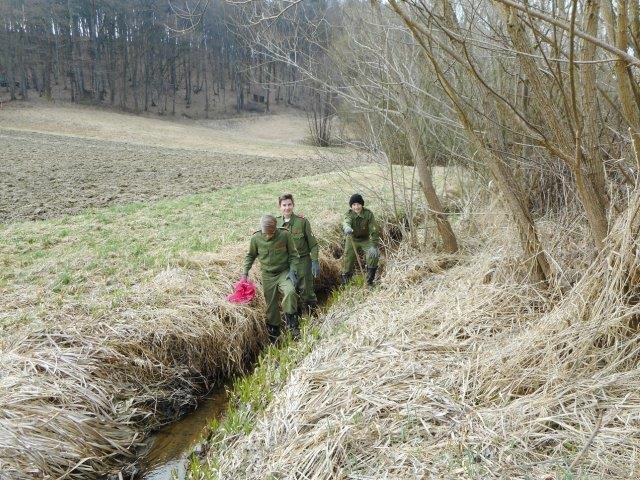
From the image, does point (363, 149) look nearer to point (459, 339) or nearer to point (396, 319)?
point (396, 319)

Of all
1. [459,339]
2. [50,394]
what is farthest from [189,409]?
[459,339]

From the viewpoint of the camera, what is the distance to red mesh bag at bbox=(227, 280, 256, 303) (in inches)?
251

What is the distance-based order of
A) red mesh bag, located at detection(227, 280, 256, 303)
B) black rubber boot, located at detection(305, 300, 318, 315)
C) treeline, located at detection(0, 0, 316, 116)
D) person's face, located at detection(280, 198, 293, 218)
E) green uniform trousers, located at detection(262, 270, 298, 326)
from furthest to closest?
treeline, located at detection(0, 0, 316, 116) < black rubber boot, located at detection(305, 300, 318, 315) < person's face, located at detection(280, 198, 293, 218) < red mesh bag, located at detection(227, 280, 256, 303) < green uniform trousers, located at detection(262, 270, 298, 326)

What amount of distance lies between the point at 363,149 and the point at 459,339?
15.4 ft

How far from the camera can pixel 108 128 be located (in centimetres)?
3666

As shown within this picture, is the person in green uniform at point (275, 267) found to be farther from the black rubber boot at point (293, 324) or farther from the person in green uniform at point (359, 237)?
the person in green uniform at point (359, 237)

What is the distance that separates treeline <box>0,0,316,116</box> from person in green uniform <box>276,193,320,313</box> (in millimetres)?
39153

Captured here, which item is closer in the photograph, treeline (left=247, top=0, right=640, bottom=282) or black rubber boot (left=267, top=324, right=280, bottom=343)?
treeline (left=247, top=0, right=640, bottom=282)

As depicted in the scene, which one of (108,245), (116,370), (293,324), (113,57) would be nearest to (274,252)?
(293,324)

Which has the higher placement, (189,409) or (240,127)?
(240,127)

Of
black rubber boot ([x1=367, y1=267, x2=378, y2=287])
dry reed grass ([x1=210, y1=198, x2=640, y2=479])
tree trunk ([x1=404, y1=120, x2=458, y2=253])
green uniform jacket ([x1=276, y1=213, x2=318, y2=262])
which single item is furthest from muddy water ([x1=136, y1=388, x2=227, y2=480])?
tree trunk ([x1=404, y1=120, x2=458, y2=253])

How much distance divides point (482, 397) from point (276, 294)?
3.41 meters

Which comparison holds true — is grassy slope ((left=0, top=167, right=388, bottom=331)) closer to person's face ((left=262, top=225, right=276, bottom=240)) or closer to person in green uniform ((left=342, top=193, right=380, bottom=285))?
person in green uniform ((left=342, top=193, right=380, bottom=285))

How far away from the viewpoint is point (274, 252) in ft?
21.1
